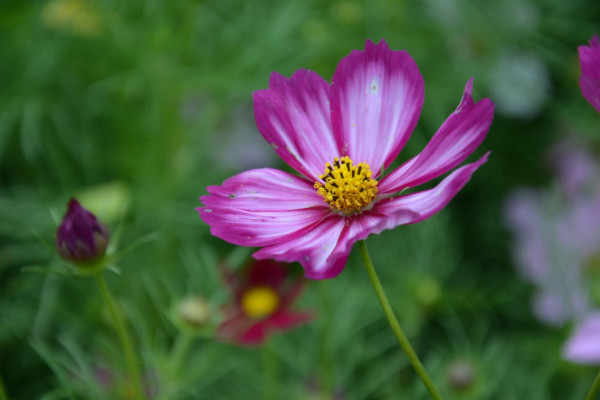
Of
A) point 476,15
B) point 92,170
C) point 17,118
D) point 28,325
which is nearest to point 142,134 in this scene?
point 92,170

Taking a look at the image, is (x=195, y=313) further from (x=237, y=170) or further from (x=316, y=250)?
(x=237, y=170)

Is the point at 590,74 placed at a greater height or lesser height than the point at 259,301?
greater

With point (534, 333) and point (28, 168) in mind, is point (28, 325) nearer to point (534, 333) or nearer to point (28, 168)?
point (28, 168)

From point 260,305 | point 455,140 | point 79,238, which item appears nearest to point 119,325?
point 79,238

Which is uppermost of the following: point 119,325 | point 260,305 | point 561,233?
point 119,325

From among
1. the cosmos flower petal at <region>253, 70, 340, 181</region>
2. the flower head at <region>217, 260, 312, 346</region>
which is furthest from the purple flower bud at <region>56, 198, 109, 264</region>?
the flower head at <region>217, 260, 312, 346</region>

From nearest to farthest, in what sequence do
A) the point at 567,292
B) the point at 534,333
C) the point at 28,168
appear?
the point at 567,292
the point at 534,333
the point at 28,168

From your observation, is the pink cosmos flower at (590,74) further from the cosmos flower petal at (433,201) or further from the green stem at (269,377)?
the green stem at (269,377)

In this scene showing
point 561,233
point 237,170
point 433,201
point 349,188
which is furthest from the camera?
point 237,170
